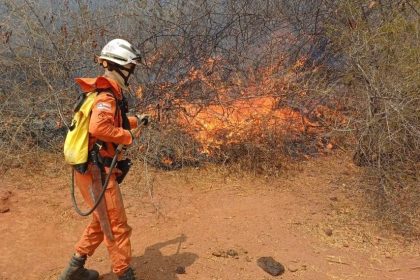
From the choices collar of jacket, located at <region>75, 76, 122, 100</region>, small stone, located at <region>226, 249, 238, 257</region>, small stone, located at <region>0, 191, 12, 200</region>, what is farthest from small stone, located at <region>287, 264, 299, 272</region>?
small stone, located at <region>0, 191, 12, 200</region>

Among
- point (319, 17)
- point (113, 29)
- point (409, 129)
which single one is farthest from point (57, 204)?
point (319, 17)

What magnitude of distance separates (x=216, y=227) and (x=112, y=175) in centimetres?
170

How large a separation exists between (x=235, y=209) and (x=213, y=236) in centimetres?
66

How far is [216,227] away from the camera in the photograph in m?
4.77

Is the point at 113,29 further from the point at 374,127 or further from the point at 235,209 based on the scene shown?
the point at 374,127

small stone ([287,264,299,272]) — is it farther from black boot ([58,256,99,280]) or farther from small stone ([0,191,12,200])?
small stone ([0,191,12,200])

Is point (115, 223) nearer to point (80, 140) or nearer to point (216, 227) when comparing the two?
point (80, 140)

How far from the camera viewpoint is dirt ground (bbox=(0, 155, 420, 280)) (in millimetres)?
4137

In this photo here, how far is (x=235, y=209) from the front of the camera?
17.0 ft

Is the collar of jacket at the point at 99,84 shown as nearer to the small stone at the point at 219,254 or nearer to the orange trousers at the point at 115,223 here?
the orange trousers at the point at 115,223

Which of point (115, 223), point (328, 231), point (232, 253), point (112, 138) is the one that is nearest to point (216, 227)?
point (232, 253)

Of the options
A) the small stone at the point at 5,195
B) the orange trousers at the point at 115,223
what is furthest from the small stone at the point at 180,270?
the small stone at the point at 5,195

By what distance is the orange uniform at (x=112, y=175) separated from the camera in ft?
10.4

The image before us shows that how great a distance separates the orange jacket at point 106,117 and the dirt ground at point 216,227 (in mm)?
1293
